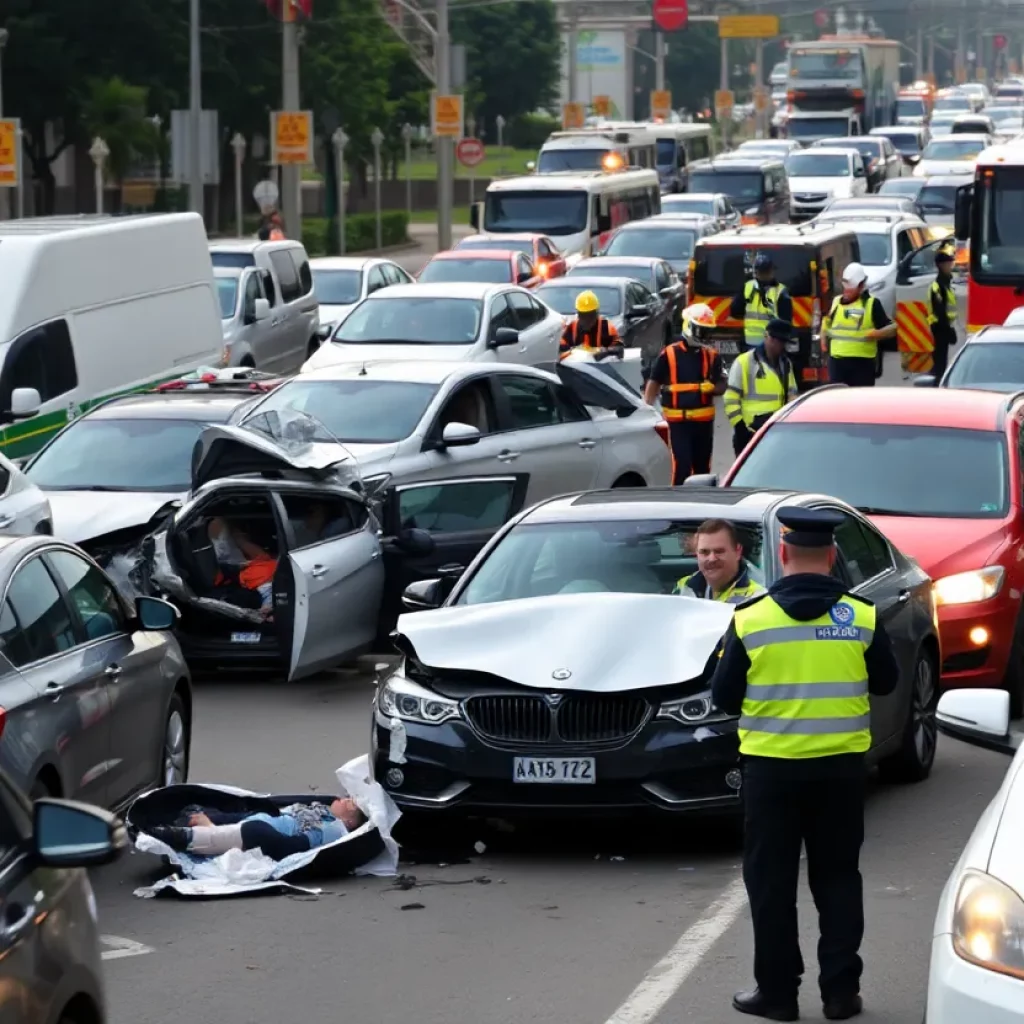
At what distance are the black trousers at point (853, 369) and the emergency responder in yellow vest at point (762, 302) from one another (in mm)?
739

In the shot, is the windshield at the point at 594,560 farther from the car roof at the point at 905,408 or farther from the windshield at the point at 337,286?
the windshield at the point at 337,286

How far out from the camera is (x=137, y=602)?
9.77 m

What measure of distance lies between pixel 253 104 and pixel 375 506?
47413 millimetres

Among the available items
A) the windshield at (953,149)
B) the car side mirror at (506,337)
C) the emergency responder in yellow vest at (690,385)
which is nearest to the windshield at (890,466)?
the emergency responder in yellow vest at (690,385)

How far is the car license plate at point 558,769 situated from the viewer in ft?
29.8

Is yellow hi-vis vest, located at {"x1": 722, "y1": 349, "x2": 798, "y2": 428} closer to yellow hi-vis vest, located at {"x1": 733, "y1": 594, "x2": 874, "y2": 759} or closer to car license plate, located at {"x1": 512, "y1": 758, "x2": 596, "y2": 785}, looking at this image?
car license plate, located at {"x1": 512, "y1": 758, "x2": 596, "y2": 785}

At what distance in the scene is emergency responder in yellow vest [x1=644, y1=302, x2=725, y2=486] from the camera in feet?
61.0

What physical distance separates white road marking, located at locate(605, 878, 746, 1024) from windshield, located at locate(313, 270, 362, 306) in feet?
80.3

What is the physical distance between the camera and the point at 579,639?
9.34 metres

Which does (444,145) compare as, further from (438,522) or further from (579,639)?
(579,639)

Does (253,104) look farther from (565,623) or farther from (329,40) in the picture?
(565,623)

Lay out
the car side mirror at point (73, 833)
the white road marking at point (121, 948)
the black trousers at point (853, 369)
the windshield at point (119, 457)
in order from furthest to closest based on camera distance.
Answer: the black trousers at point (853, 369), the windshield at point (119, 457), the white road marking at point (121, 948), the car side mirror at point (73, 833)

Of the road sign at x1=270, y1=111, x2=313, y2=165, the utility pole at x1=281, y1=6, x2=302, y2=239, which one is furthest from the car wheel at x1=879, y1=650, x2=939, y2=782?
the utility pole at x1=281, y1=6, x2=302, y2=239

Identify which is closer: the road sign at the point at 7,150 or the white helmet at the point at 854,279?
the white helmet at the point at 854,279
